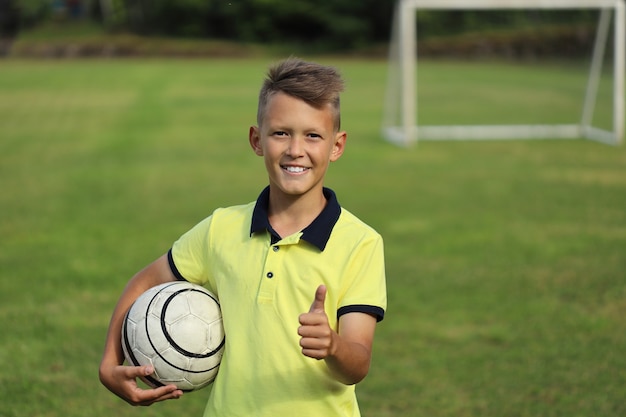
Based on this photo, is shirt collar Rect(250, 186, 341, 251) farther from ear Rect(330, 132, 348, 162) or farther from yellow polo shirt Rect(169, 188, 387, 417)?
ear Rect(330, 132, 348, 162)

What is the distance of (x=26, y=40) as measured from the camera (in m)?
48.5

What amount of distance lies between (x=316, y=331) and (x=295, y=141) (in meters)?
0.57

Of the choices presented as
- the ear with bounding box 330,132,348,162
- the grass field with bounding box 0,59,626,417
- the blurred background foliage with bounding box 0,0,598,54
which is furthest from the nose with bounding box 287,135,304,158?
the blurred background foliage with bounding box 0,0,598,54

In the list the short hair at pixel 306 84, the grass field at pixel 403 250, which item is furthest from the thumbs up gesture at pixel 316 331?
the grass field at pixel 403 250

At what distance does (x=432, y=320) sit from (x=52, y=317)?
7.68 feet

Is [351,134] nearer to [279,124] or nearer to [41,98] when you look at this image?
[41,98]

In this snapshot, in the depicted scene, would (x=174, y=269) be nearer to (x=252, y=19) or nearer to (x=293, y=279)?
(x=293, y=279)

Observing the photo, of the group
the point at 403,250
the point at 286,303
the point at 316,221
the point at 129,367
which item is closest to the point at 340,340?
the point at 286,303

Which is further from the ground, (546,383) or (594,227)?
(546,383)

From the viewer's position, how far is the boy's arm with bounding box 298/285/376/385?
7.32 ft

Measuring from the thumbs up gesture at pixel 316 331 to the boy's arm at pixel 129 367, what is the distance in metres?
0.57

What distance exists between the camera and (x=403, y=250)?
805 cm

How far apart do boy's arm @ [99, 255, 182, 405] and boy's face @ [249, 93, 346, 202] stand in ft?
1.74

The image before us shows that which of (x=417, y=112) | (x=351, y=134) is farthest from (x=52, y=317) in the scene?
(x=417, y=112)
